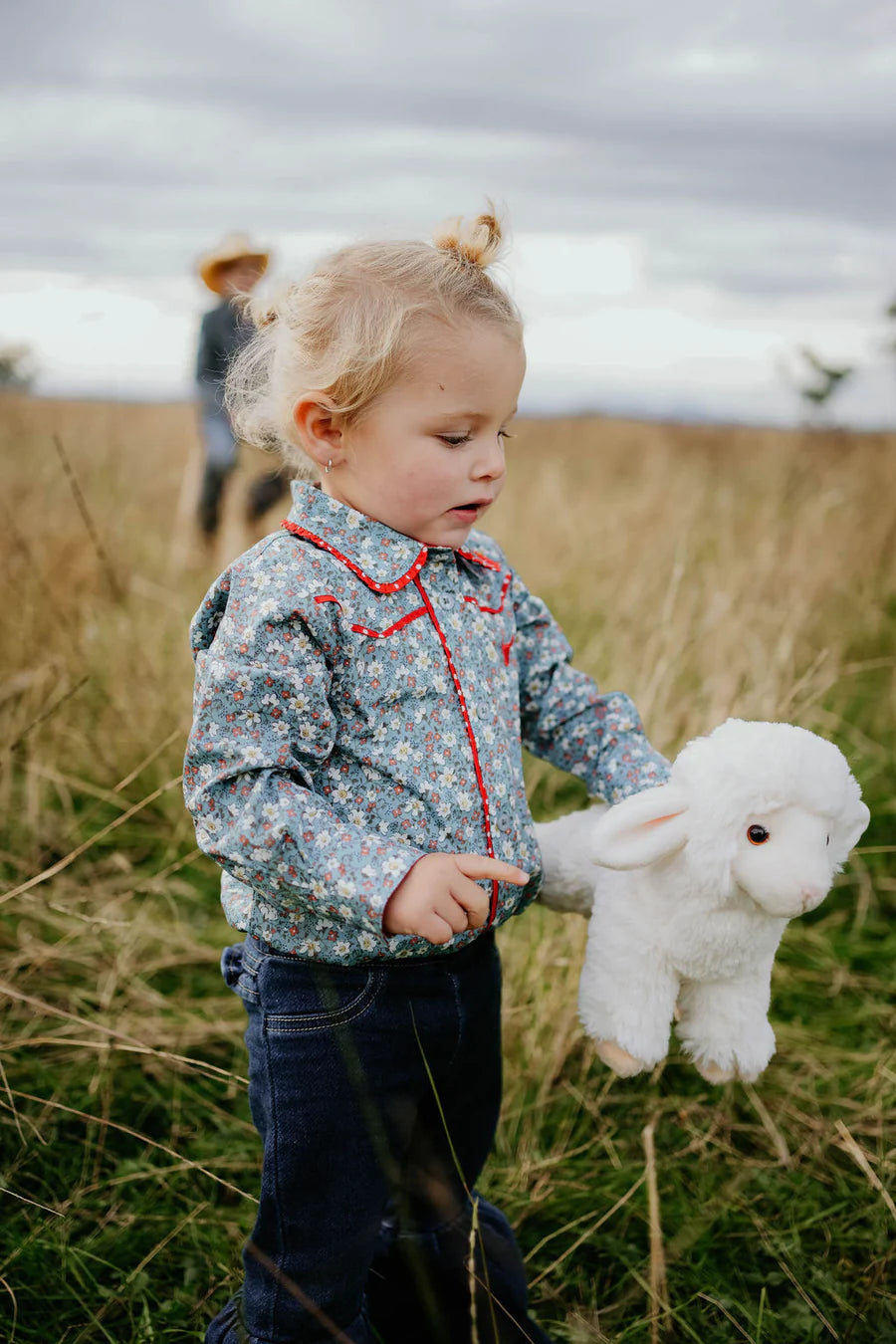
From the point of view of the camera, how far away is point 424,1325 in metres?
1.53

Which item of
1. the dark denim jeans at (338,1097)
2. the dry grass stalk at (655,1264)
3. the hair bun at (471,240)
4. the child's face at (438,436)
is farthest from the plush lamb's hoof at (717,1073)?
the hair bun at (471,240)

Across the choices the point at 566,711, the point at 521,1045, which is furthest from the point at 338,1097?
the point at 521,1045

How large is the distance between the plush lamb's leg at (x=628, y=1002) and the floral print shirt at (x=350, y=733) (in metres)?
0.14

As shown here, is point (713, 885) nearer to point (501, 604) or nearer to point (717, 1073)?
point (717, 1073)

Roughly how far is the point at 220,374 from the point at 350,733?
4595 millimetres

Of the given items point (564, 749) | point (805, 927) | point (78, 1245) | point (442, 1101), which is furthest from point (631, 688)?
point (78, 1245)

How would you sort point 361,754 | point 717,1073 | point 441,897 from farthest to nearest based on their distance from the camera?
point 717,1073 → point 361,754 → point 441,897

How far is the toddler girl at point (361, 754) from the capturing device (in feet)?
3.60

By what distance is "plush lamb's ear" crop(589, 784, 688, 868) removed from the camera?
1.13 metres

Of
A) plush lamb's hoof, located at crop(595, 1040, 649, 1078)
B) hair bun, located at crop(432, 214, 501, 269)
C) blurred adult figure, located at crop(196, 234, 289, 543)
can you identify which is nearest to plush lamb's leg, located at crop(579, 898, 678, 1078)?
plush lamb's hoof, located at crop(595, 1040, 649, 1078)

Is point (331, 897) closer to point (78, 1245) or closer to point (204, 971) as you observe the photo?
point (78, 1245)

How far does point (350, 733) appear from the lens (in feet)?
3.90

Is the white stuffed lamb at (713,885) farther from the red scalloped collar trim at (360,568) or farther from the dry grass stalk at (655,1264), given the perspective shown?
the red scalloped collar trim at (360,568)

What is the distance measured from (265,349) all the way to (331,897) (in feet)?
2.48
